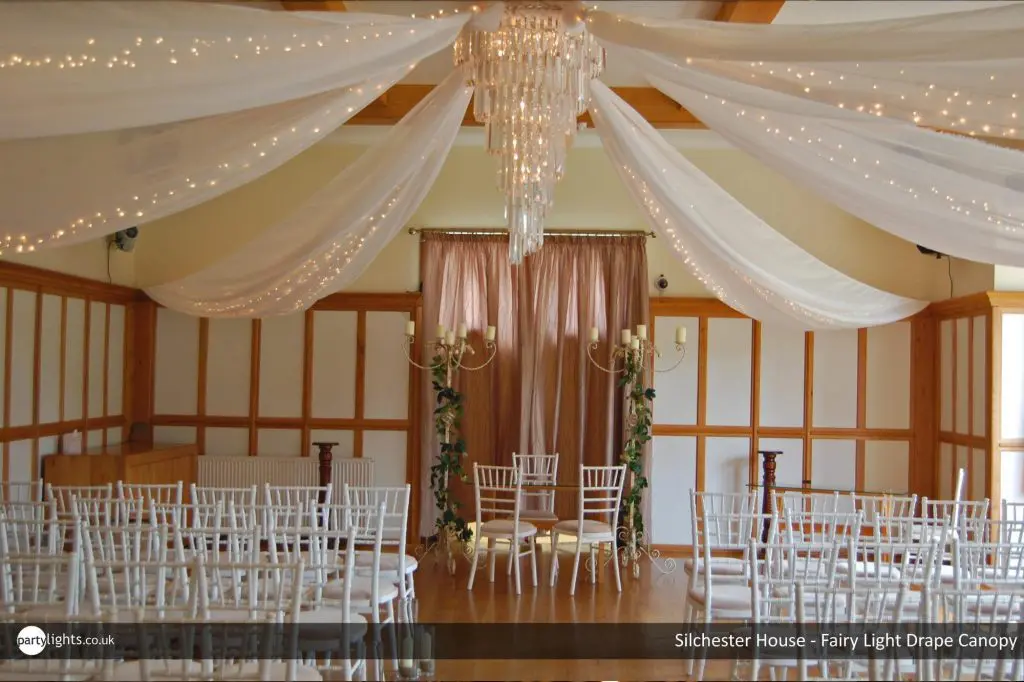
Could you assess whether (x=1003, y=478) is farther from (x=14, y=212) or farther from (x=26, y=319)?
(x=26, y=319)

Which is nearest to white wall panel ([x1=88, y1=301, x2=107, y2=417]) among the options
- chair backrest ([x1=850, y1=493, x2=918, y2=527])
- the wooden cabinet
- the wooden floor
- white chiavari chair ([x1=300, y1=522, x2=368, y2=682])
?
the wooden cabinet

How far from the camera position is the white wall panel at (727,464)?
9.29 m

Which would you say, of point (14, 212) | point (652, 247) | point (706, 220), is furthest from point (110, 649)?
point (652, 247)

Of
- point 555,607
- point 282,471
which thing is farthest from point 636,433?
point 282,471

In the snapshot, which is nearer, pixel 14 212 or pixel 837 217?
pixel 14 212

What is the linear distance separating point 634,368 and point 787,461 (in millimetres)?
1967

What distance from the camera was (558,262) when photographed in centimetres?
942

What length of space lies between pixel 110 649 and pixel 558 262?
21.4ft

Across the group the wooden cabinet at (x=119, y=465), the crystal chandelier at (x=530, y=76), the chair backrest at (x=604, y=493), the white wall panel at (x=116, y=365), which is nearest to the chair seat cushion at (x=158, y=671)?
the crystal chandelier at (x=530, y=76)

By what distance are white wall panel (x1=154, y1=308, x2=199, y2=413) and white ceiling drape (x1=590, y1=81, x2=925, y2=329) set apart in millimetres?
5773

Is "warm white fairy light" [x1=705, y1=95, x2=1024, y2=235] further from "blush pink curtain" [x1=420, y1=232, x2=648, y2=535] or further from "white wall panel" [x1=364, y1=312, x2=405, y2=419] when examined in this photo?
"white wall panel" [x1=364, y1=312, x2=405, y2=419]

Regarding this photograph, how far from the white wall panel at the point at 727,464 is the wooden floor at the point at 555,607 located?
1.05 meters

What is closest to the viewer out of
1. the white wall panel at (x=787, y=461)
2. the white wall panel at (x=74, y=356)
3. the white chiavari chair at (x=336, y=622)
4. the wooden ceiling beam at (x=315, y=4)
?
the white chiavari chair at (x=336, y=622)

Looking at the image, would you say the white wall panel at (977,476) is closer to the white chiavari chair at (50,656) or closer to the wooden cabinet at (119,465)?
the wooden cabinet at (119,465)
